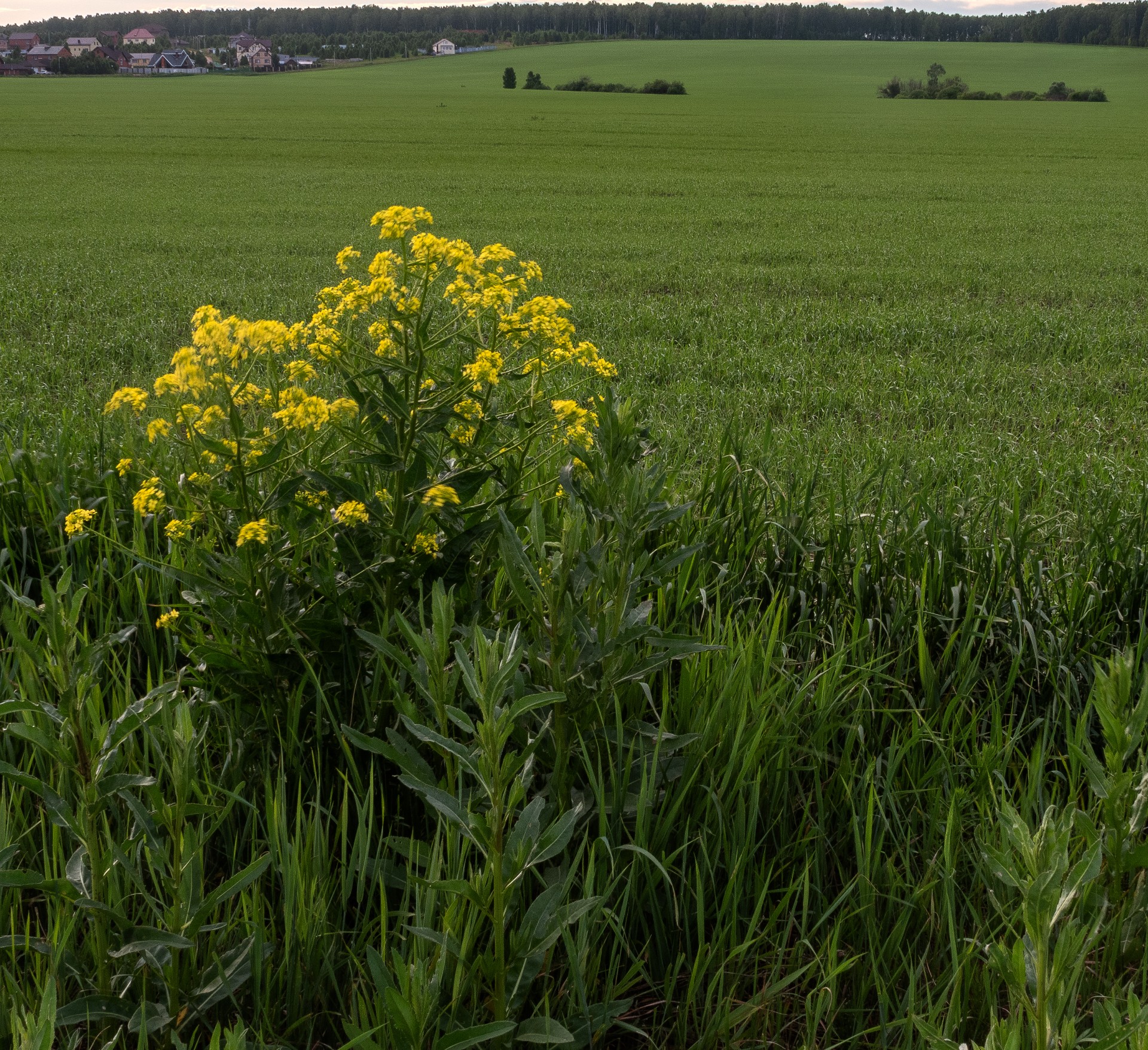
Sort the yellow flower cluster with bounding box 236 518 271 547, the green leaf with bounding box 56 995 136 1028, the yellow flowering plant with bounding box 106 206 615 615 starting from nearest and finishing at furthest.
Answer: the green leaf with bounding box 56 995 136 1028 < the yellow flower cluster with bounding box 236 518 271 547 < the yellow flowering plant with bounding box 106 206 615 615

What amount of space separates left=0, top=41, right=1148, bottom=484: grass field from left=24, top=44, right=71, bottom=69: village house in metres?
73.5

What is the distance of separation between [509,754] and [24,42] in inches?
6488

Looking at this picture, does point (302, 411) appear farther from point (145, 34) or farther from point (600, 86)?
point (145, 34)

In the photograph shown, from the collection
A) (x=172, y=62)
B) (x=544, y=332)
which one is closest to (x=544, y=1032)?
(x=544, y=332)

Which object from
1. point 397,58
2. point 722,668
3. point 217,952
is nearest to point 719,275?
point 722,668

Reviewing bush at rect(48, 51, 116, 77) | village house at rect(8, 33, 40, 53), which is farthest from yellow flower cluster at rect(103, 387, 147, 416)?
village house at rect(8, 33, 40, 53)

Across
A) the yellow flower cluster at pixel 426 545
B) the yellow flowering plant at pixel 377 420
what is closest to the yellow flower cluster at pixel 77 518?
the yellow flowering plant at pixel 377 420

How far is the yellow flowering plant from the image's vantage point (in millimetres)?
1908

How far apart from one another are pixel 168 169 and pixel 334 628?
29.2 meters

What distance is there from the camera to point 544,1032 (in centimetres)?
124

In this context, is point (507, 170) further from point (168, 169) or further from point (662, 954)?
point (662, 954)

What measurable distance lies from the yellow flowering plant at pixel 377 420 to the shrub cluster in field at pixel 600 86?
245ft

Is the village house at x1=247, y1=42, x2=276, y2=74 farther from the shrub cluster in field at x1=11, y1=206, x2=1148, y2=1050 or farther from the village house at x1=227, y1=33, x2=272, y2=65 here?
the shrub cluster in field at x1=11, y1=206, x2=1148, y2=1050

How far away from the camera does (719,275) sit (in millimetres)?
12391
